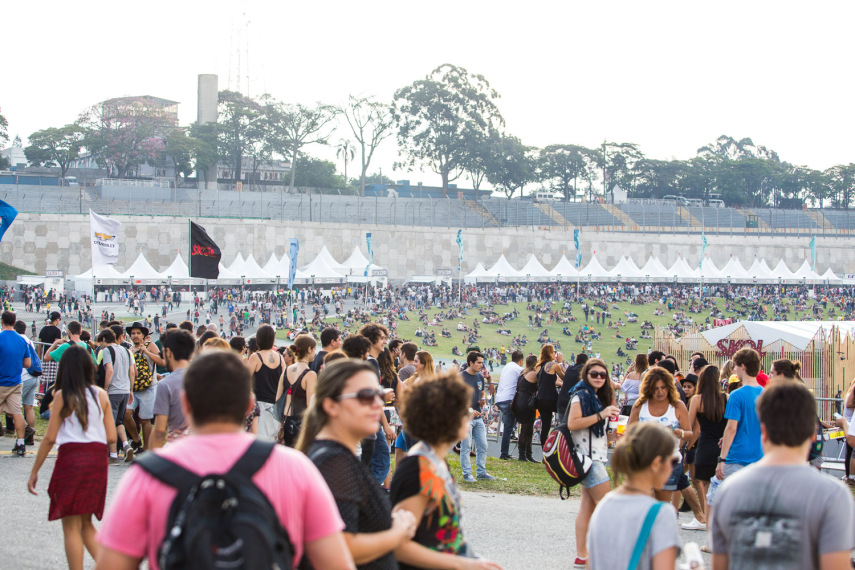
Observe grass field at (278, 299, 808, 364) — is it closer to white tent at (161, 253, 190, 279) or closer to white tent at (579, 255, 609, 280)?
white tent at (579, 255, 609, 280)

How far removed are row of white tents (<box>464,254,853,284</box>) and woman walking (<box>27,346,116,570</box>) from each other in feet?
129

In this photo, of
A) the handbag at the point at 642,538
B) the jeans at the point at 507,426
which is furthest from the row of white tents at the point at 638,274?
the handbag at the point at 642,538

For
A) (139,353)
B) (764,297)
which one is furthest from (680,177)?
(139,353)

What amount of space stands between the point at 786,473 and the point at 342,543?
1.32 meters

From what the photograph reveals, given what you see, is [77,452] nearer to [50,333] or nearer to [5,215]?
[5,215]

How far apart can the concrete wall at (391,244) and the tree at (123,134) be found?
14.4 meters

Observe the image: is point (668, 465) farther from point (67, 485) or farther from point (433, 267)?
point (433, 267)

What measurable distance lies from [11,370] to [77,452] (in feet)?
12.1

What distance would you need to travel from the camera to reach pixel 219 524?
1749 mm

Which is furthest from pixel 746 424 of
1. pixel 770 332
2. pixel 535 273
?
pixel 535 273

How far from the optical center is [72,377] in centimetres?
416

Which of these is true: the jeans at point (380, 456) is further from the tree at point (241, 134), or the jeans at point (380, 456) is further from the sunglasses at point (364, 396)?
the tree at point (241, 134)

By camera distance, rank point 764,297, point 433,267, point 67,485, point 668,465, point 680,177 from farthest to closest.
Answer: point 680,177, point 433,267, point 764,297, point 67,485, point 668,465

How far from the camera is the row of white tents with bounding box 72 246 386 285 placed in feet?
108
